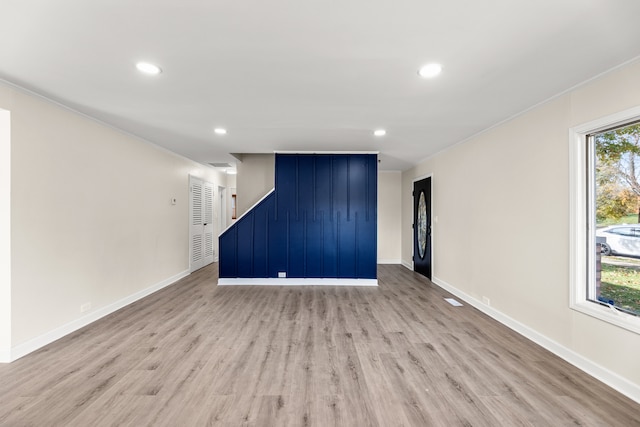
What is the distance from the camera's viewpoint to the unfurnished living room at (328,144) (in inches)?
69.1

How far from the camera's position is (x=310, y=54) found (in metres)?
1.97

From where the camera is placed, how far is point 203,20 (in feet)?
5.36

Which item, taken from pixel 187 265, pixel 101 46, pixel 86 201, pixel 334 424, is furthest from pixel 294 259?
pixel 101 46

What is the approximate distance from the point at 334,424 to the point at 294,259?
347 cm

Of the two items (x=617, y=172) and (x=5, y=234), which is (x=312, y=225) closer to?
(x=5, y=234)

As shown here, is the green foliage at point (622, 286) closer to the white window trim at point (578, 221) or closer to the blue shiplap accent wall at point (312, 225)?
the white window trim at point (578, 221)

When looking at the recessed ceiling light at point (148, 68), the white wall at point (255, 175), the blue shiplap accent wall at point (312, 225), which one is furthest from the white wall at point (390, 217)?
the recessed ceiling light at point (148, 68)

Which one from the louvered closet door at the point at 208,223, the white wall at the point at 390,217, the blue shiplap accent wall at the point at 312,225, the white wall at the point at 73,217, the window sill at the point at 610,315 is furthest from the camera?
the white wall at the point at 390,217

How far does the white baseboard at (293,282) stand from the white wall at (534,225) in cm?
160

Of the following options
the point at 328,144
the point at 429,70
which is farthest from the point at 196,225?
the point at 429,70

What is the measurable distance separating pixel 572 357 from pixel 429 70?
2739mm

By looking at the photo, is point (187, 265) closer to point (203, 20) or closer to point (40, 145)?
point (40, 145)

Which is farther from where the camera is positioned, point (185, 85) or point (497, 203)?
point (497, 203)

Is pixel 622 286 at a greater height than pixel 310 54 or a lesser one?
lesser
